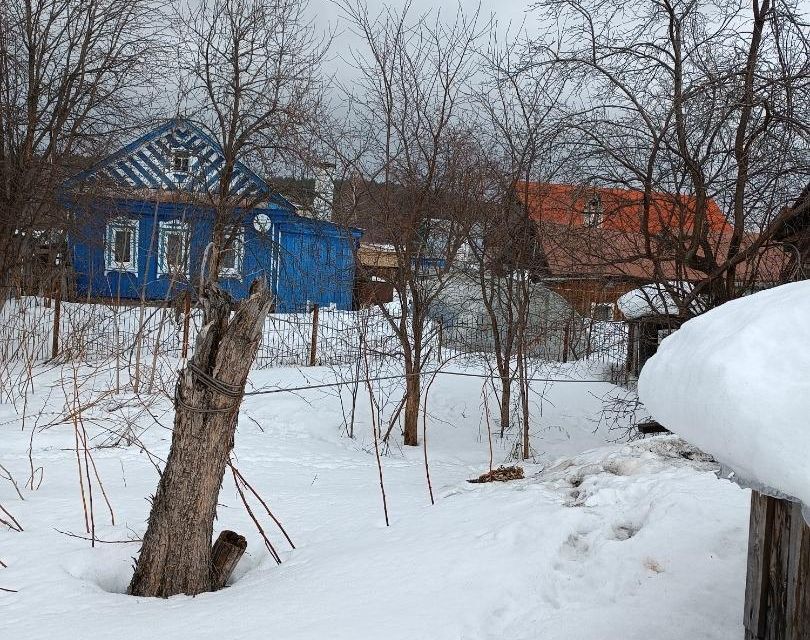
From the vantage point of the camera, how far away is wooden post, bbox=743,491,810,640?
90.7 inches

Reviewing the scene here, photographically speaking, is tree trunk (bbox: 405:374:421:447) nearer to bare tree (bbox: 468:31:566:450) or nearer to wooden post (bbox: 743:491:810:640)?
bare tree (bbox: 468:31:566:450)

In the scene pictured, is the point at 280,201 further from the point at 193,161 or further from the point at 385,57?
the point at 385,57

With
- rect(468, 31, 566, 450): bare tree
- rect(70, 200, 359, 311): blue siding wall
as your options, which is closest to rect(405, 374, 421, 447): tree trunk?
rect(468, 31, 566, 450): bare tree

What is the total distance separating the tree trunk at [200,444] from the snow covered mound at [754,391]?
2.73m

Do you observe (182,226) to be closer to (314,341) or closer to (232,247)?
(232,247)

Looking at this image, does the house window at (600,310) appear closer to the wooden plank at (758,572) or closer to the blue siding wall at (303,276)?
the wooden plank at (758,572)

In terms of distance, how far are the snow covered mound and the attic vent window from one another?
17.7 m

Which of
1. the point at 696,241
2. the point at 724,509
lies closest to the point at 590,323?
the point at 696,241

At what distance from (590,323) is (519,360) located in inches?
44.2

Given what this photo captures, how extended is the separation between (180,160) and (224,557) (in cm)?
1565

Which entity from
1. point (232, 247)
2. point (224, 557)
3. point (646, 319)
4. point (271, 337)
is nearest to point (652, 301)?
point (646, 319)

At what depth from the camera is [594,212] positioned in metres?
9.24

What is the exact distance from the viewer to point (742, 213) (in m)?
8.54

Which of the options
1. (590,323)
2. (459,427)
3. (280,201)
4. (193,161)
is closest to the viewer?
(590,323)
